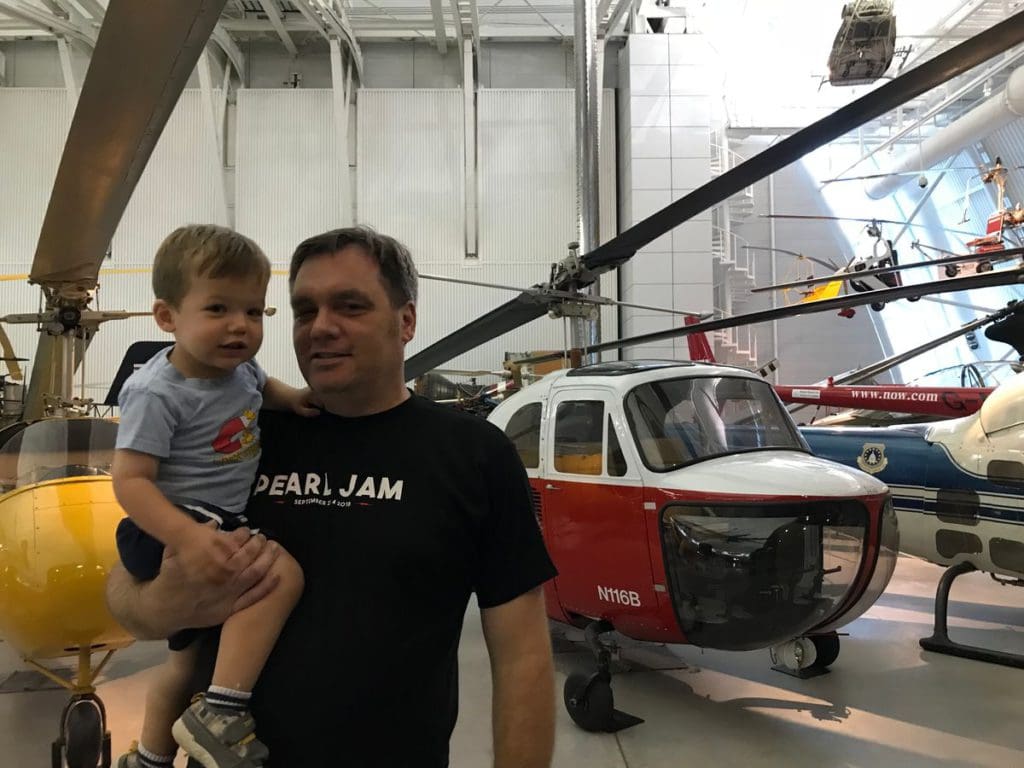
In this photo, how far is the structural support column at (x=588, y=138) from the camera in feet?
17.6

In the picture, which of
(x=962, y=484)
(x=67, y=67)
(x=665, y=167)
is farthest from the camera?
(x=67, y=67)

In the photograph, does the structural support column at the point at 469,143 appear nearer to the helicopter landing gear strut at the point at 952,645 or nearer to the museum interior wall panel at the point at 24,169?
the museum interior wall panel at the point at 24,169

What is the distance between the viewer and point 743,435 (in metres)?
3.57

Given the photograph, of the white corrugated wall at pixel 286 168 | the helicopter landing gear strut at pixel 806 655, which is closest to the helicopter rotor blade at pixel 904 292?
the helicopter landing gear strut at pixel 806 655

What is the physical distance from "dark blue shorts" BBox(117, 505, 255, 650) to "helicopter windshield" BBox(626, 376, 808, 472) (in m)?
2.43

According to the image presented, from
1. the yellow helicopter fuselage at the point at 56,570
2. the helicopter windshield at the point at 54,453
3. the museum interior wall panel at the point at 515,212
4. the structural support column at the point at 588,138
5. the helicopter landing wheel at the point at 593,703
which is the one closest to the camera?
the yellow helicopter fuselage at the point at 56,570

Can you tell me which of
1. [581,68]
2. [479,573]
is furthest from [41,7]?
[479,573]

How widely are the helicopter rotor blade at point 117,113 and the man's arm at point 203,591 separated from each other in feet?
3.70

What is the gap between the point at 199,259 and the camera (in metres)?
1.27

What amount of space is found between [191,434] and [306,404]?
210 millimetres

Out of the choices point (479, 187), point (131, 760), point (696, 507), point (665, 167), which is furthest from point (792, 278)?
point (131, 760)

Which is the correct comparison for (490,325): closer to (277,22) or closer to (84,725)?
(84,725)

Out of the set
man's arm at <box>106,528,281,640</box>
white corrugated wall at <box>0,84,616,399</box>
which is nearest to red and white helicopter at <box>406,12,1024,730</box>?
man's arm at <box>106,528,281,640</box>

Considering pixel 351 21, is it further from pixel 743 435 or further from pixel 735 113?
pixel 743 435
